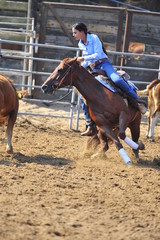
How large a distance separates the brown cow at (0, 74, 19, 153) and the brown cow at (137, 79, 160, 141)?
11.7ft

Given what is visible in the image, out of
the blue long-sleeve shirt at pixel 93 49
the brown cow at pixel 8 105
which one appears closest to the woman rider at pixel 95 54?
the blue long-sleeve shirt at pixel 93 49

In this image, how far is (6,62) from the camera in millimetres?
15570

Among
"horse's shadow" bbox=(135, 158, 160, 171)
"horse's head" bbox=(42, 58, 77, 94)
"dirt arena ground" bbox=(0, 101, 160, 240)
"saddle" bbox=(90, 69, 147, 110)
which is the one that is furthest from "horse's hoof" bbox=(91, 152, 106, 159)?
"horse's head" bbox=(42, 58, 77, 94)

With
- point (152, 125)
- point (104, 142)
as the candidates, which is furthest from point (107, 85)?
point (152, 125)

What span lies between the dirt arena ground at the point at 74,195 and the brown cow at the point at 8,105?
1.06 feet

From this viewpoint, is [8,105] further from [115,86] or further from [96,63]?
[115,86]

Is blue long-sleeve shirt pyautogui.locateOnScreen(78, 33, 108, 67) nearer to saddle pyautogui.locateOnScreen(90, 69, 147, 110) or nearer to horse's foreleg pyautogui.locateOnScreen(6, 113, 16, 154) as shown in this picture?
saddle pyautogui.locateOnScreen(90, 69, 147, 110)

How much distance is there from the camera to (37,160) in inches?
289

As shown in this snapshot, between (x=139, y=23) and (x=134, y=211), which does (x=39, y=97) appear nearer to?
(x=139, y=23)

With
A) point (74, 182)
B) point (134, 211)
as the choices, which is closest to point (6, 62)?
point (74, 182)

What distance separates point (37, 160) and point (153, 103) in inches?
165

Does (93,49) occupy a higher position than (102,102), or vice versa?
(93,49)

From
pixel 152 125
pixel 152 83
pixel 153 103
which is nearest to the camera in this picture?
pixel 152 83

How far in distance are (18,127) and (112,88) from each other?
3.49 m
